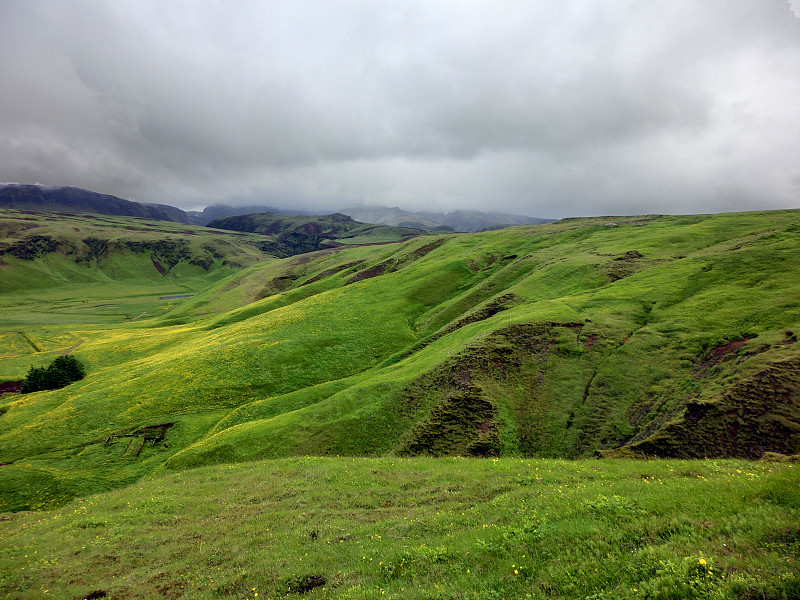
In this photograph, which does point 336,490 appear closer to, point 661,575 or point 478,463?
point 478,463

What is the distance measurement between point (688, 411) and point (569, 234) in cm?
9806

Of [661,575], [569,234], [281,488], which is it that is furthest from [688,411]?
[569,234]

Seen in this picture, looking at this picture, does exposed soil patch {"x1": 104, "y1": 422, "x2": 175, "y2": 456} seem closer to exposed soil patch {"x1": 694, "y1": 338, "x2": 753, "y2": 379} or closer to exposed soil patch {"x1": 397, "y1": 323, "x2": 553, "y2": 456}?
exposed soil patch {"x1": 397, "y1": 323, "x2": 553, "y2": 456}

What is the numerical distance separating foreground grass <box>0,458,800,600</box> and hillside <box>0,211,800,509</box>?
26.9ft

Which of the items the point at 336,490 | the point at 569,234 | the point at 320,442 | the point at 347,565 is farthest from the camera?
the point at 569,234

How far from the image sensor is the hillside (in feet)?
93.4

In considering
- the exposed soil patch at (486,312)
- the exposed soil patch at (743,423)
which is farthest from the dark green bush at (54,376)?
the exposed soil patch at (743,423)

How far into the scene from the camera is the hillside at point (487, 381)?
2845 centimetres

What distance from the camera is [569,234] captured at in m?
114

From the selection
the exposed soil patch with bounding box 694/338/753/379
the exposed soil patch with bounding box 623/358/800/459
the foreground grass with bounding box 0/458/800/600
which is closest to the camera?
the foreground grass with bounding box 0/458/800/600

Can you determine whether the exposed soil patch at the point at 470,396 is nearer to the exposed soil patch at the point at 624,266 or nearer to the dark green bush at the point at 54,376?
the exposed soil patch at the point at 624,266

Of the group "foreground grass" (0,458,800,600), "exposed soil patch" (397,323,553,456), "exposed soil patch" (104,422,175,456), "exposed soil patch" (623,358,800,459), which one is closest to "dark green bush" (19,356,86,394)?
"exposed soil patch" (104,422,175,456)

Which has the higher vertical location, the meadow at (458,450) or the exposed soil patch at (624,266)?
the exposed soil patch at (624,266)

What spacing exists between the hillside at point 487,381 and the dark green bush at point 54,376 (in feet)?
13.8
